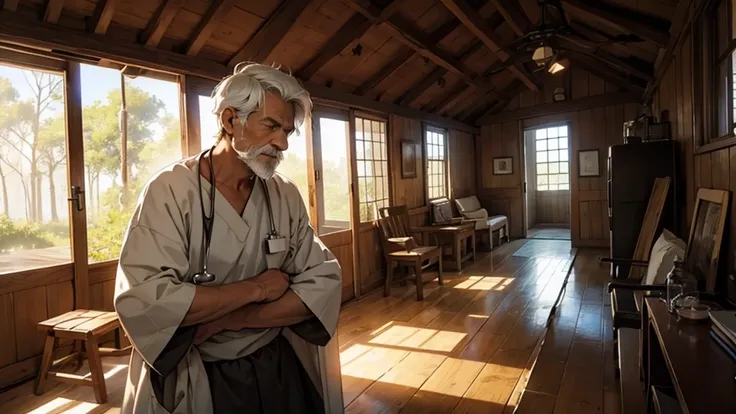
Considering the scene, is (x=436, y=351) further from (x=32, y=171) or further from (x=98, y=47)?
(x=98, y=47)

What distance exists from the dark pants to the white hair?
59 centimetres

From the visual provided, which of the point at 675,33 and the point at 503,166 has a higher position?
the point at 675,33

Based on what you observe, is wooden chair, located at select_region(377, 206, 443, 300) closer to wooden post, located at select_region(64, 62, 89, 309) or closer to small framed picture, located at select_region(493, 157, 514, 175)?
wooden post, located at select_region(64, 62, 89, 309)

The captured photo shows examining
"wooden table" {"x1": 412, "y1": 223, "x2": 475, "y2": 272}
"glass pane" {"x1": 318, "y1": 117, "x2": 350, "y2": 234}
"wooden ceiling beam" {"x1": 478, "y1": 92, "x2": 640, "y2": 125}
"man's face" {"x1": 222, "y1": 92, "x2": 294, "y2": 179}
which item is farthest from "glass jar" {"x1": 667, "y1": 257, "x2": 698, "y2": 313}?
"wooden ceiling beam" {"x1": 478, "y1": 92, "x2": 640, "y2": 125}

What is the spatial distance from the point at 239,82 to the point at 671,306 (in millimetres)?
1691

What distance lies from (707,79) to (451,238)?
412cm

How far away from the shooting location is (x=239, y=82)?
3.51 feet

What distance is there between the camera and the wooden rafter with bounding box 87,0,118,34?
2691 millimetres

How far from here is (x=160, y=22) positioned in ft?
9.68

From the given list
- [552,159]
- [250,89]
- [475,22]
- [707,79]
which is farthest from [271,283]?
[552,159]

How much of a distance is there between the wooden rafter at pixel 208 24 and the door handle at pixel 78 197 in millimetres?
1209

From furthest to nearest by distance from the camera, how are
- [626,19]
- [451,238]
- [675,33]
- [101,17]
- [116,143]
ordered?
[451,238], [626,19], [675,33], [116,143], [101,17]

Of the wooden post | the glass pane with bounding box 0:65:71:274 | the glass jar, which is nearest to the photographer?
the glass jar

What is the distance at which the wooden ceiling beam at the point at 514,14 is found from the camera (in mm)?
5043
